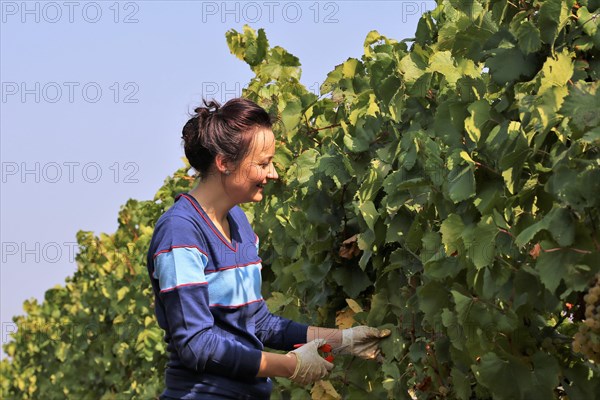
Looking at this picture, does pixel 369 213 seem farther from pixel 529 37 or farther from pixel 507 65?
pixel 529 37

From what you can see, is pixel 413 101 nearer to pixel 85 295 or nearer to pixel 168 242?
pixel 168 242

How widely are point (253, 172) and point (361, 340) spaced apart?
932mm

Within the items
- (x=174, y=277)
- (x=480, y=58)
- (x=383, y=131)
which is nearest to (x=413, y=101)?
(x=383, y=131)

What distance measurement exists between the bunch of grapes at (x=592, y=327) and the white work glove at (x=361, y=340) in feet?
4.94

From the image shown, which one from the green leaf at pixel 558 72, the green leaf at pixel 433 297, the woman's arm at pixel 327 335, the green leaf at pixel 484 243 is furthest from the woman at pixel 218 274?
the green leaf at pixel 558 72

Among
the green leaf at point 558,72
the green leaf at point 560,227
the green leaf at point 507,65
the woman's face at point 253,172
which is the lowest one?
the green leaf at point 560,227

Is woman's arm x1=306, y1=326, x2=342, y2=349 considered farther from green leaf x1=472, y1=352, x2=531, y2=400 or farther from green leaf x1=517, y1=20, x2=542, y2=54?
green leaf x1=517, y1=20, x2=542, y2=54

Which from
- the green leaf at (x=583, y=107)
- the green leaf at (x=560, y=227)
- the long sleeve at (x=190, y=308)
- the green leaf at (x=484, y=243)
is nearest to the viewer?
the green leaf at (x=583, y=107)

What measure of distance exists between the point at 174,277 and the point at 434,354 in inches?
43.6

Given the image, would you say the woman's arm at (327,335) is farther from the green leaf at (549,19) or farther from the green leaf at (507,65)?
the green leaf at (549,19)

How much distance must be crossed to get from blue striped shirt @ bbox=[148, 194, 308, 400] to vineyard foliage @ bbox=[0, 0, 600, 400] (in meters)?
0.64

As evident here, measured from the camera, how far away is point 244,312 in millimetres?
3857

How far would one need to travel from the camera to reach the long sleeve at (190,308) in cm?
356

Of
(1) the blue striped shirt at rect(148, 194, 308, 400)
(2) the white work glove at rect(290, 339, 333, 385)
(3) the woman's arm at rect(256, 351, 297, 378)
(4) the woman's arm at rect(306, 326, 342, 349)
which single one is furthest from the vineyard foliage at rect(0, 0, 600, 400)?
(1) the blue striped shirt at rect(148, 194, 308, 400)
